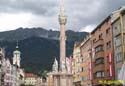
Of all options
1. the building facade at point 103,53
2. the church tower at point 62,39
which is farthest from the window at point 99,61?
the church tower at point 62,39

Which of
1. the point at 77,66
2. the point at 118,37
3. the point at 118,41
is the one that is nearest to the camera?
the point at 118,41

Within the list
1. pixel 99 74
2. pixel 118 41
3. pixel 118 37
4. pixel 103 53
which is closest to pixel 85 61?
pixel 99 74

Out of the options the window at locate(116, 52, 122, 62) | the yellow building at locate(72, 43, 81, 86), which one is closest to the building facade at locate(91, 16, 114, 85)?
the window at locate(116, 52, 122, 62)

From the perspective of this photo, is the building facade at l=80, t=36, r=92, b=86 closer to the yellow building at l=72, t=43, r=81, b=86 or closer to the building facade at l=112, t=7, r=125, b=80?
the yellow building at l=72, t=43, r=81, b=86

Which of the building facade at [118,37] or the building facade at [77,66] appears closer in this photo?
the building facade at [118,37]

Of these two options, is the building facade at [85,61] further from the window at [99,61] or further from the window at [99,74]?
the window at [99,61]

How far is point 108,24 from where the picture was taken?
88.8 meters

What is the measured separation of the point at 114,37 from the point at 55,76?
17319 millimetres

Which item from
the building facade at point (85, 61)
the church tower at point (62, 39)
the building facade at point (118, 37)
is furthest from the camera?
the building facade at point (85, 61)

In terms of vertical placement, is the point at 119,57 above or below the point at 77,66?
below

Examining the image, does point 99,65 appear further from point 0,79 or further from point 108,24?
point 0,79

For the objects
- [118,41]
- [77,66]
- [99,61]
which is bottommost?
[99,61]

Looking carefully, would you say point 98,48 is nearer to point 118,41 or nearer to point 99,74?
point 99,74

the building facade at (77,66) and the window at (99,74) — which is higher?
the building facade at (77,66)
